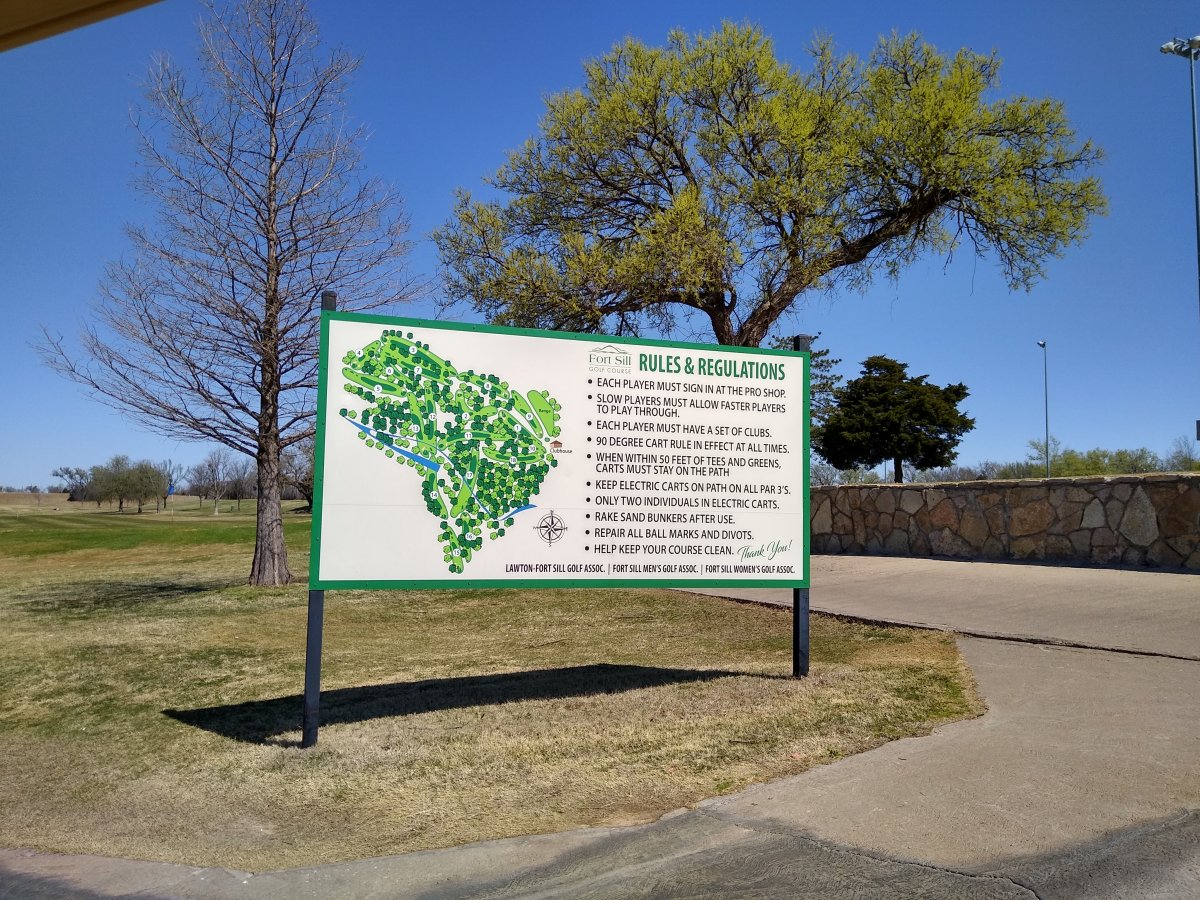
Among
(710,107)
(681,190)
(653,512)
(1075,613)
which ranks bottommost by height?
(1075,613)

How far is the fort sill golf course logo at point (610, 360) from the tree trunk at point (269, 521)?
1242 cm

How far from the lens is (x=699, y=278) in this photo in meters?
15.4

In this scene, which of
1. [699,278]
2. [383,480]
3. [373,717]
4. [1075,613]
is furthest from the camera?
[699,278]

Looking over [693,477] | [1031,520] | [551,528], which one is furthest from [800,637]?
[1031,520]

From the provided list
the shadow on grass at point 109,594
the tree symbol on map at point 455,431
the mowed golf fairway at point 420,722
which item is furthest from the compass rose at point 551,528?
the shadow on grass at point 109,594

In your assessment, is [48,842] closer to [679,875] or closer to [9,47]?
[679,875]

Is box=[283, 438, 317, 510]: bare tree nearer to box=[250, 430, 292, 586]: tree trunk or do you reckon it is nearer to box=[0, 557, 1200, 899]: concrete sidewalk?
box=[250, 430, 292, 586]: tree trunk

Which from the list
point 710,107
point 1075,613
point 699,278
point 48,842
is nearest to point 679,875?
point 48,842

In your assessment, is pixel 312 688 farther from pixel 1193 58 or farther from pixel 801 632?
pixel 1193 58

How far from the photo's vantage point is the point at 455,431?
680 cm

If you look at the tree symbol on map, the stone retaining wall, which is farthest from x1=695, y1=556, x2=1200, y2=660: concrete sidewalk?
the tree symbol on map

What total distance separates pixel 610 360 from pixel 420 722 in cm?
311

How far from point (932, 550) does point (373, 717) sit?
11.4 m

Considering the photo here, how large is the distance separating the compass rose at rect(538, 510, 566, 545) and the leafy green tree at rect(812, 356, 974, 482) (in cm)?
4423
